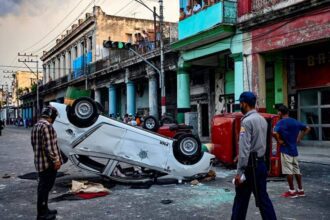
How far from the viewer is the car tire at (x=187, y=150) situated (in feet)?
27.9

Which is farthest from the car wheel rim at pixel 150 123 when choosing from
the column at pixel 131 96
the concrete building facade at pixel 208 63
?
the column at pixel 131 96

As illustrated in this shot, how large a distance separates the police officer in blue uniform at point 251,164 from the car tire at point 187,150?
13.0ft

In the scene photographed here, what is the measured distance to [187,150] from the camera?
8.59 meters

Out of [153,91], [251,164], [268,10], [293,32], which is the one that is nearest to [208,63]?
[153,91]

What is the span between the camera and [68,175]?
32.8 ft

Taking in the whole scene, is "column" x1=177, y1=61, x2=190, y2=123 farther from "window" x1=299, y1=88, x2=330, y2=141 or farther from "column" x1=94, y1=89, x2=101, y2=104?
"column" x1=94, y1=89, x2=101, y2=104

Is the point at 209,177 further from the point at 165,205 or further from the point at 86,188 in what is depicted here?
the point at 86,188

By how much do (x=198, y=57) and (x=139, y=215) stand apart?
14.9m

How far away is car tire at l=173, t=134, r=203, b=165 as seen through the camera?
27.9 ft

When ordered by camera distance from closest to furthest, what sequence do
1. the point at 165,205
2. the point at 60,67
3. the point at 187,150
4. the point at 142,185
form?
the point at 165,205, the point at 142,185, the point at 187,150, the point at 60,67

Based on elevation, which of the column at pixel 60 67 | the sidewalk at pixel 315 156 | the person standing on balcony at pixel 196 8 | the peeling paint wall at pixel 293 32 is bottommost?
the sidewalk at pixel 315 156

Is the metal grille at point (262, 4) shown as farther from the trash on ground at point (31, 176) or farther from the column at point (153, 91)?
the trash on ground at point (31, 176)

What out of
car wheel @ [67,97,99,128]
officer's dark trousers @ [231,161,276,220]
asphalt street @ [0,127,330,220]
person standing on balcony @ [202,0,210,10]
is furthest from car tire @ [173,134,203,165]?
person standing on balcony @ [202,0,210,10]

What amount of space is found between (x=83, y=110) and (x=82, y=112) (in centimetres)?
Result: 5
